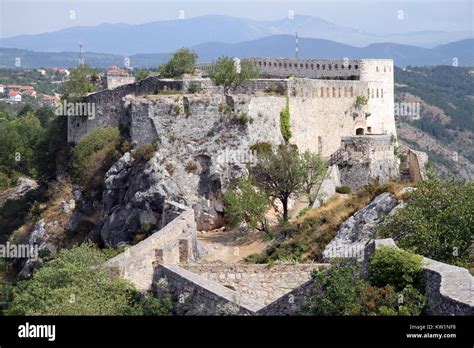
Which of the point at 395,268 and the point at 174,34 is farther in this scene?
the point at 174,34

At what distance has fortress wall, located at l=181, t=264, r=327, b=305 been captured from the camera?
1706 cm

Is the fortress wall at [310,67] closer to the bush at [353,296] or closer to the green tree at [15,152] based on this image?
the green tree at [15,152]

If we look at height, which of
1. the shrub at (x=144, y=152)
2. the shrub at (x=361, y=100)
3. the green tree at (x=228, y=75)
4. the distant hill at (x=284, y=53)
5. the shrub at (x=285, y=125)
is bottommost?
the shrub at (x=144, y=152)

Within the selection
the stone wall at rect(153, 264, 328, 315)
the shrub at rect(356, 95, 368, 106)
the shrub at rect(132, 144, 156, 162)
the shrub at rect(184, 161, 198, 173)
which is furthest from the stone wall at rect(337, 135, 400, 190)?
the stone wall at rect(153, 264, 328, 315)

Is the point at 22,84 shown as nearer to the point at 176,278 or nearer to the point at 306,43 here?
the point at 306,43

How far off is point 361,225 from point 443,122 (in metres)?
125

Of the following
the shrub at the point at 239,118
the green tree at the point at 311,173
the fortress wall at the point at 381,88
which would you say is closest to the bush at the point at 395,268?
the green tree at the point at 311,173

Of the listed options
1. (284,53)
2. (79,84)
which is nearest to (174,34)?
(284,53)

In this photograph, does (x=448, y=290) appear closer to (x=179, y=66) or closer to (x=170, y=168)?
(x=170, y=168)

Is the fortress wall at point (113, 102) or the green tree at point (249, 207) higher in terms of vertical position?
the fortress wall at point (113, 102)

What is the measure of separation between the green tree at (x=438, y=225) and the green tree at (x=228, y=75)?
60.8 feet

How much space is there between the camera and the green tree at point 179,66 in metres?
40.2

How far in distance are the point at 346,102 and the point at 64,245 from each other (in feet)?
45.2

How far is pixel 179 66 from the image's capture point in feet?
133
